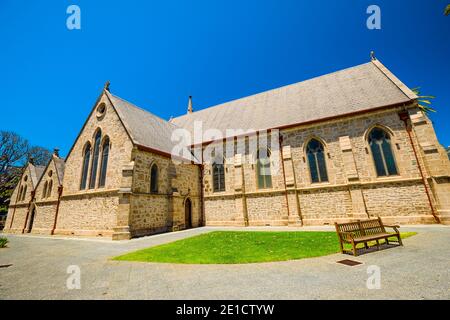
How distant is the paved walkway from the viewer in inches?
144

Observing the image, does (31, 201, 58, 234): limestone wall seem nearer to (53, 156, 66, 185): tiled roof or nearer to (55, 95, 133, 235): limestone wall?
(55, 95, 133, 235): limestone wall

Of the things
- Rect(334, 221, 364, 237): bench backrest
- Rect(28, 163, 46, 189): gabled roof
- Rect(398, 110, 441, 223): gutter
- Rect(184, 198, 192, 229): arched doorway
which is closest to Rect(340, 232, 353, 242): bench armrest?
Rect(334, 221, 364, 237): bench backrest

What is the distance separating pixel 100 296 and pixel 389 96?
18.6 meters

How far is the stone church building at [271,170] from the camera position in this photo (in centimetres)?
1249

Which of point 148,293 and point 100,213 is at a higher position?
point 100,213

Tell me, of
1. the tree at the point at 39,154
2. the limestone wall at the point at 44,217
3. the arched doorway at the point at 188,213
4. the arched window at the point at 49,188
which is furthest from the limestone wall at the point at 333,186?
the tree at the point at 39,154

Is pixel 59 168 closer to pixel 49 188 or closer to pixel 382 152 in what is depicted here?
pixel 49 188

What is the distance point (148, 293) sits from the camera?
388 cm

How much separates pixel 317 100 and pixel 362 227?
43.0 feet

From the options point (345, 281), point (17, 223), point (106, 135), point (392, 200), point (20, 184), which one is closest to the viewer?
point (345, 281)

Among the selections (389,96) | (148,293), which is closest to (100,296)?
(148,293)
